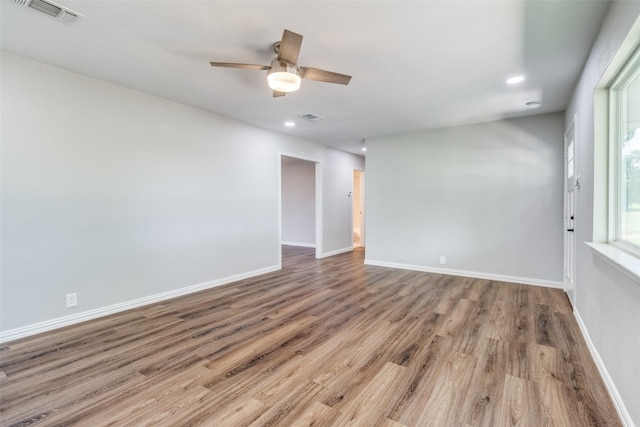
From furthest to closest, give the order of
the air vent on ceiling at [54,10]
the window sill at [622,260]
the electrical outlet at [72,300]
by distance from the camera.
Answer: the electrical outlet at [72,300], the air vent on ceiling at [54,10], the window sill at [622,260]

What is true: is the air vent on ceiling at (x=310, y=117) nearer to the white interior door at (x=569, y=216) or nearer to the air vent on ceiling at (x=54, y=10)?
the air vent on ceiling at (x=54, y=10)

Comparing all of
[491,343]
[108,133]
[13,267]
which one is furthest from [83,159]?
[491,343]

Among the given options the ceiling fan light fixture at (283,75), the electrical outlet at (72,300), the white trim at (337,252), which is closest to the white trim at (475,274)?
the white trim at (337,252)

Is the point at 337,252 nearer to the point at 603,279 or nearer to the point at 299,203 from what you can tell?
the point at 299,203

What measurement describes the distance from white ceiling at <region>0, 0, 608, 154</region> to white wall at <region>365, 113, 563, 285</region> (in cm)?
87

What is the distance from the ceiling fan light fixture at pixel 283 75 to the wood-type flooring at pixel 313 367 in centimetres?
220

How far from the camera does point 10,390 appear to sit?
1941mm

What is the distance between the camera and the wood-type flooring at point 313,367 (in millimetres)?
1710

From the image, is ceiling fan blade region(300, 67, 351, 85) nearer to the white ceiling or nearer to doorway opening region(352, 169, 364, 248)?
the white ceiling

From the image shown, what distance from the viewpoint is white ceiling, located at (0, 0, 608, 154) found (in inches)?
78.4

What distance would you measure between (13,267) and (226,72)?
2.64 meters

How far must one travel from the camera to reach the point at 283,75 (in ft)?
7.59

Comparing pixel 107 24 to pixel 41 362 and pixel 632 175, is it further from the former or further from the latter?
pixel 632 175

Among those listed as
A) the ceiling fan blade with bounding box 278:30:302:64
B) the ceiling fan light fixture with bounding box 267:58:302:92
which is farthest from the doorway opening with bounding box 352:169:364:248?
the ceiling fan blade with bounding box 278:30:302:64
